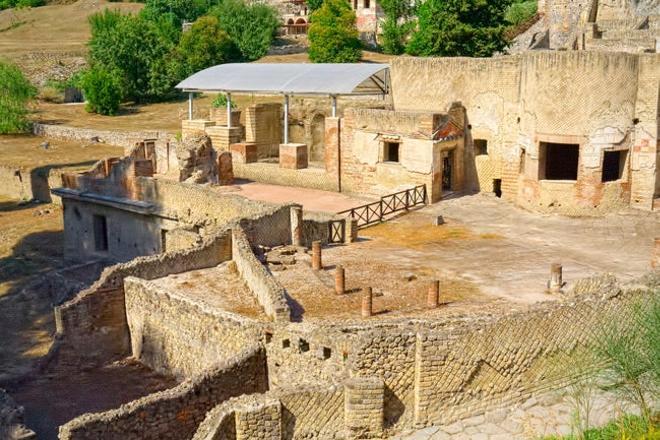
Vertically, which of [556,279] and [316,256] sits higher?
[316,256]

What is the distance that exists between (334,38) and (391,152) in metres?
34.8

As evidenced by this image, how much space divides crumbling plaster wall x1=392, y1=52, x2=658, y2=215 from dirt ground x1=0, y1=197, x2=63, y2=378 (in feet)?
42.6

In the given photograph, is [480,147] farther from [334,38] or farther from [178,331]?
[334,38]

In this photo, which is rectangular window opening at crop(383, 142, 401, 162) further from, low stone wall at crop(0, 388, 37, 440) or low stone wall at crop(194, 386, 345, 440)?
low stone wall at crop(0, 388, 37, 440)

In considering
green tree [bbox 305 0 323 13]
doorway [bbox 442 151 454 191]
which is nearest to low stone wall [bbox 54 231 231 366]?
doorway [bbox 442 151 454 191]

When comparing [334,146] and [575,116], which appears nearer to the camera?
[575,116]

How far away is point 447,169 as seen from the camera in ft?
82.2

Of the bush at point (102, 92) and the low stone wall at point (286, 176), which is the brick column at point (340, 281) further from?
the bush at point (102, 92)

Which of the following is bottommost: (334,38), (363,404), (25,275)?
(25,275)

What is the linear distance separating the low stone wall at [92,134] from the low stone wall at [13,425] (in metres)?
33.9

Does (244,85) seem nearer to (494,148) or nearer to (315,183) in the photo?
(315,183)

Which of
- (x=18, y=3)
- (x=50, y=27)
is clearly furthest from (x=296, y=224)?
(x=18, y=3)

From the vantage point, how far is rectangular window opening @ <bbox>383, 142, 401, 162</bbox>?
24.9 meters

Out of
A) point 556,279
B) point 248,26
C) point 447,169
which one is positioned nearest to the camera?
point 556,279
